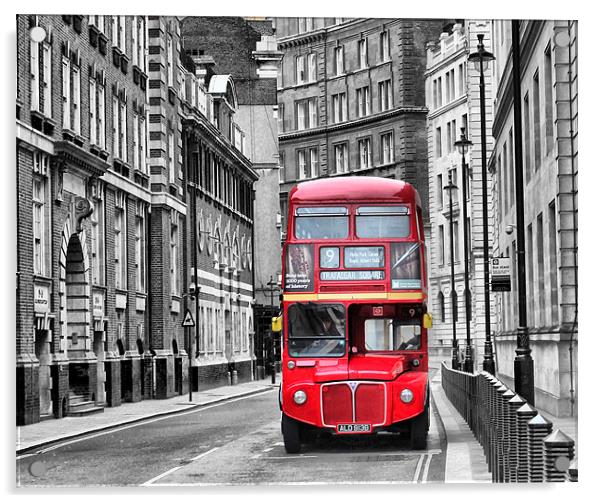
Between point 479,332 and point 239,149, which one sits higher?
point 239,149

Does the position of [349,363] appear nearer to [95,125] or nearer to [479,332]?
[479,332]

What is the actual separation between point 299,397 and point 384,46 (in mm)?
4666

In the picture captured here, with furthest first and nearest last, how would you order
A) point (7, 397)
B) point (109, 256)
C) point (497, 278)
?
point (109, 256) < point (497, 278) < point (7, 397)

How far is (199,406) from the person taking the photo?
80.7 feet

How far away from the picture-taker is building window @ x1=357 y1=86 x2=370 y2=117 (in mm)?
22062

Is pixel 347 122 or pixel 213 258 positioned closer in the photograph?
pixel 347 122

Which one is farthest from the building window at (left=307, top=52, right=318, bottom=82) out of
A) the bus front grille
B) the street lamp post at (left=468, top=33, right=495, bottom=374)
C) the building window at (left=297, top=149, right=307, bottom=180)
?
the bus front grille

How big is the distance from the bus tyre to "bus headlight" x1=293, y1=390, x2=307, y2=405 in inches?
56.7

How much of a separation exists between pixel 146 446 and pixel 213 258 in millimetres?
3919

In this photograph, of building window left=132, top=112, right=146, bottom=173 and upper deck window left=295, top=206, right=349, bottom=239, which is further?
building window left=132, top=112, right=146, bottom=173

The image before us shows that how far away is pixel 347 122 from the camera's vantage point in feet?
73.0

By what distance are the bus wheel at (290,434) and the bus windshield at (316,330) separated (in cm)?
91

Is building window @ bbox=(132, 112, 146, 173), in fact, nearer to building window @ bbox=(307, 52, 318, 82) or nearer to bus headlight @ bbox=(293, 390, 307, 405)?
building window @ bbox=(307, 52, 318, 82)

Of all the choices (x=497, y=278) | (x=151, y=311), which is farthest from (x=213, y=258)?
(x=497, y=278)
